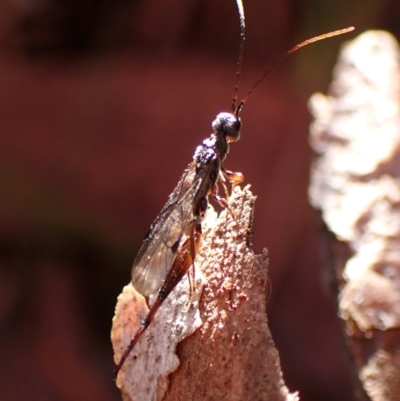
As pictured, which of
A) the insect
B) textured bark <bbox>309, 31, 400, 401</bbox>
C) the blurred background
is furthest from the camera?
the blurred background

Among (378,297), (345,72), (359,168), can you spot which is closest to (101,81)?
(345,72)

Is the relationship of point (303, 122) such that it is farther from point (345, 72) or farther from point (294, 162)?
point (345, 72)

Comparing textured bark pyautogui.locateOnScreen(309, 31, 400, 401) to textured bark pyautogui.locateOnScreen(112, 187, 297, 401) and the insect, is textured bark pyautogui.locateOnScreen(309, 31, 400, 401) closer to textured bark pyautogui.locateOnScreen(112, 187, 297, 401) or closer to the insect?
the insect

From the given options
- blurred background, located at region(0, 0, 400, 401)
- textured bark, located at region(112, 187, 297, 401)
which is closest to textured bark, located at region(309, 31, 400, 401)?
textured bark, located at region(112, 187, 297, 401)

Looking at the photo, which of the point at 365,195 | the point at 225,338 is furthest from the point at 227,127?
the point at 225,338

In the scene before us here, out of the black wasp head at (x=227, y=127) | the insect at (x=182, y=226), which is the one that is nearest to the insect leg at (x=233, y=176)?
the insect at (x=182, y=226)

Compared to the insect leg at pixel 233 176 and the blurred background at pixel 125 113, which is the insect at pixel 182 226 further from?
the blurred background at pixel 125 113
